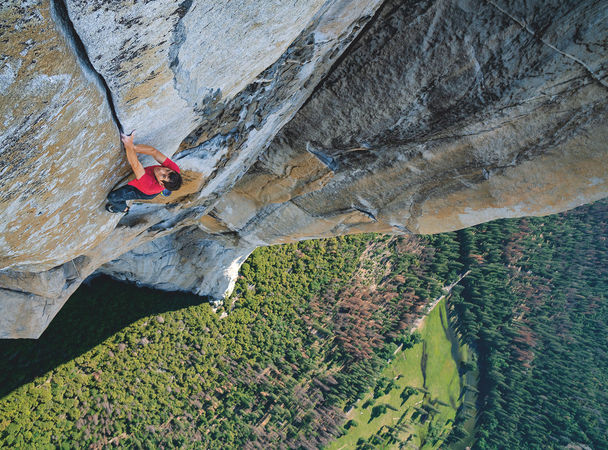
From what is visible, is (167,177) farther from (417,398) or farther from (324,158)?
(417,398)

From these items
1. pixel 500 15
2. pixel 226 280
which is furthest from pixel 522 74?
pixel 226 280

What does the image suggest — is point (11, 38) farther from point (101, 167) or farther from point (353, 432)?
point (353, 432)

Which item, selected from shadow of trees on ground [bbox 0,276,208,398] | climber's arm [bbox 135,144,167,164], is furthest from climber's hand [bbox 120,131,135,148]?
shadow of trees on ground [bbox 0,276,208,398]

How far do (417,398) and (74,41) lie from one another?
22391 mm

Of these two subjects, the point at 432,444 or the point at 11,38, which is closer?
the point at 11,38

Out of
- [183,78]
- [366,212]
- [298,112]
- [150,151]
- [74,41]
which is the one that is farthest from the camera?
[366,212]

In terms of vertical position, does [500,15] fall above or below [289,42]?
below

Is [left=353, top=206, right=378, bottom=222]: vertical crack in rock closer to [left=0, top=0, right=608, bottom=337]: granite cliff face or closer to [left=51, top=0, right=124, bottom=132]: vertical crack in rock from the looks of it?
[left=0, top=0, right=608, bottom=337]: granite cliff face

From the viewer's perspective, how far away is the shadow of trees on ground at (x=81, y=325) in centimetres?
809

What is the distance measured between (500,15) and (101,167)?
3.74m

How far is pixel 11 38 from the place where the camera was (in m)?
1.85

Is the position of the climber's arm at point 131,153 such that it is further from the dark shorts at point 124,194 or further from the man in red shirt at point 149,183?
the dark shorts at point 124,194

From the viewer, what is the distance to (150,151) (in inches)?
134

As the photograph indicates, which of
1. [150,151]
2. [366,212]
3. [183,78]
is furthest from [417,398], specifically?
[183,78]
